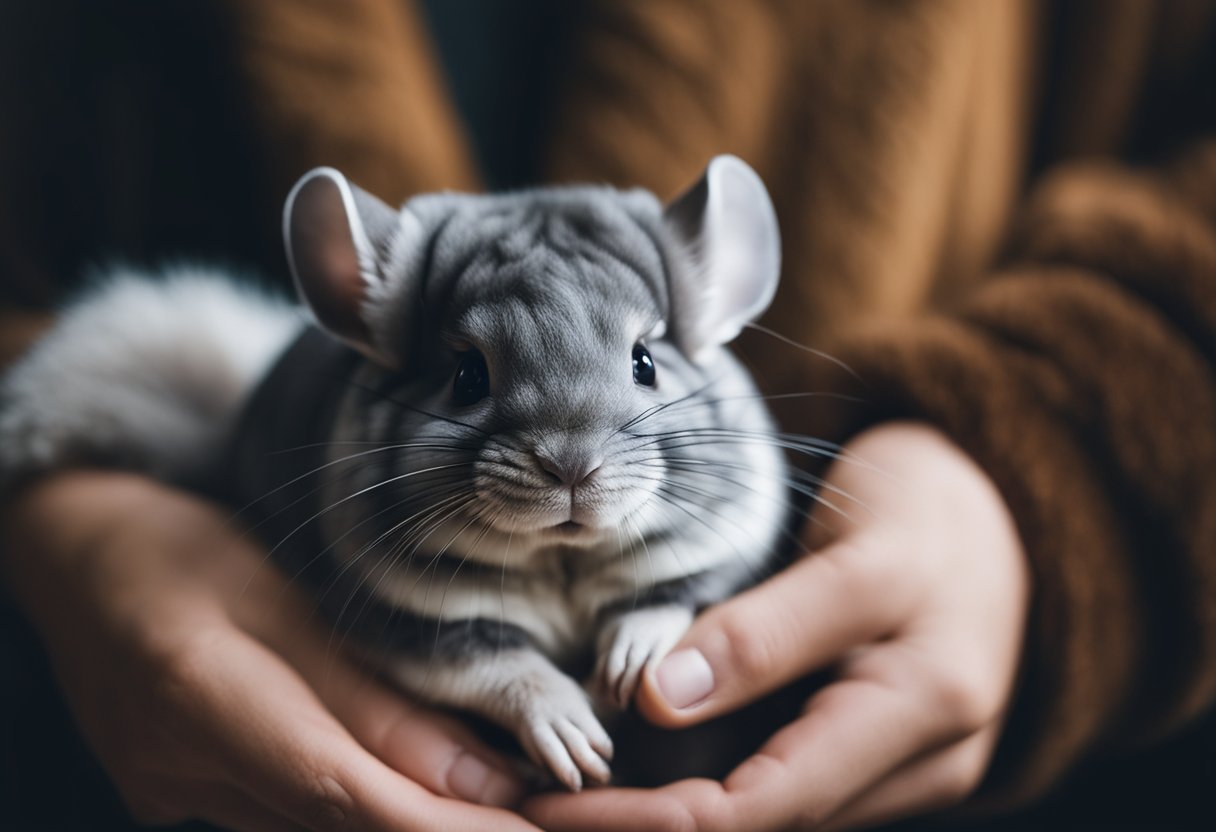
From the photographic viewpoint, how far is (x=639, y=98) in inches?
49.6

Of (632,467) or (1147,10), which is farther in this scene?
(1147,10)

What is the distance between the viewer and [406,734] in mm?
799

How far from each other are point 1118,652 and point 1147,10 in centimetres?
93

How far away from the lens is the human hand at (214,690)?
775mm

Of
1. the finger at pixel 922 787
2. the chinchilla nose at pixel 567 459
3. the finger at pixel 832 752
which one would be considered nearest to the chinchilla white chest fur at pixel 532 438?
the chinchilla nose at pixel 567 459

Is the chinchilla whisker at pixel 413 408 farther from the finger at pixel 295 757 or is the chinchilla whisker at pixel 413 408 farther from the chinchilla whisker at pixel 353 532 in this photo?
the finger at pixel 295 757

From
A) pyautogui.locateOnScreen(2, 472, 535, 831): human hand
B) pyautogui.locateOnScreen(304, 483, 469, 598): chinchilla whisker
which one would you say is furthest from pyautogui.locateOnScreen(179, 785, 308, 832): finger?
pyautogui.locateOnScreen(304, 483, 469, 598): chinchilla whisker

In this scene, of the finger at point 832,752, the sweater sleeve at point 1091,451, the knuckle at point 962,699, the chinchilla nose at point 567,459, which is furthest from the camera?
the sweater sleeve at point 1091,451

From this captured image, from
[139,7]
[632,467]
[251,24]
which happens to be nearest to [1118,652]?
[632,467]

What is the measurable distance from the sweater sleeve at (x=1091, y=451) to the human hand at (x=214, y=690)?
54 centimetres

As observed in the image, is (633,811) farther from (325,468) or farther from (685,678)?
(325,468)

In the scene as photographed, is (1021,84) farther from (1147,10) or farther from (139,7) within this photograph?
(139,7)

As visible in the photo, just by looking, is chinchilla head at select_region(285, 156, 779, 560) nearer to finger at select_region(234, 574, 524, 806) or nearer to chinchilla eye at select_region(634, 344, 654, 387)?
chinchilla eye at select_region(634, 344, 654, 387)

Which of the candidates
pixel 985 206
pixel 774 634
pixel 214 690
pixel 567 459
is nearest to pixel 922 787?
pixel 774 634
